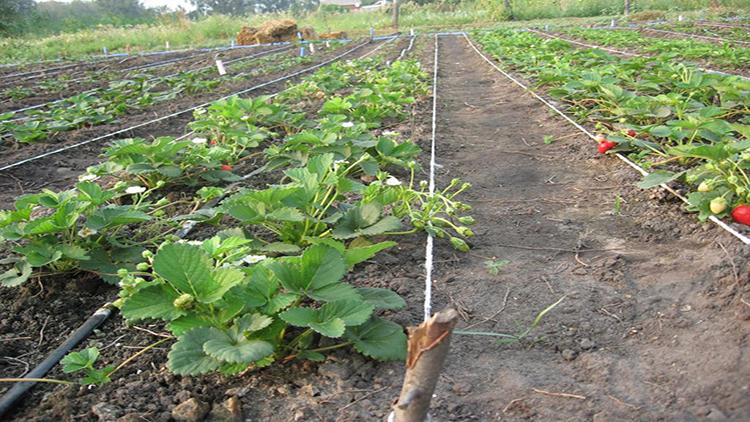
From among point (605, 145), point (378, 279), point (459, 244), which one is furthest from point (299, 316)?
point (605, 145)

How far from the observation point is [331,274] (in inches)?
80.7

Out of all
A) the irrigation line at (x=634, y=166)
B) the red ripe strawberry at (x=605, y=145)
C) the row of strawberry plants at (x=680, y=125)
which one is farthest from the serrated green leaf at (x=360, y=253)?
the red ripe strawberry at (x=605, y=145)

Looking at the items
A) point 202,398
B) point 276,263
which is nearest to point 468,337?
point 276,263

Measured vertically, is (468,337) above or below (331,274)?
below

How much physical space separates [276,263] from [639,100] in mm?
3764

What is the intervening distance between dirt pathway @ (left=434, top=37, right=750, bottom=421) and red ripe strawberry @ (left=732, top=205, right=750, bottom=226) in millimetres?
108

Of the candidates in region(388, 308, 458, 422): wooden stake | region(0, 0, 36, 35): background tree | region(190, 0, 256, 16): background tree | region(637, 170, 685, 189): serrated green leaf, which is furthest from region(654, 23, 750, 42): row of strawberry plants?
region(190, 0, 256, 16): background tree

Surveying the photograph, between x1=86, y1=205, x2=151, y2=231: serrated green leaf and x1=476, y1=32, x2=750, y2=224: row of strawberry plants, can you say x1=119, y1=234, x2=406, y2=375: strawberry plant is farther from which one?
x1=476, y1=32, x2=750, y2=224: row of strawberry plants

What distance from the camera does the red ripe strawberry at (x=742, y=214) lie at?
2850 mm

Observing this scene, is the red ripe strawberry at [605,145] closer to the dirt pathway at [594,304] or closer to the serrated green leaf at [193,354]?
the dirt pathway at [594,304]

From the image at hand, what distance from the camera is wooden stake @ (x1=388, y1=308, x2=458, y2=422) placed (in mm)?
1200

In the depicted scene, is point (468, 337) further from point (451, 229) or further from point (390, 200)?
point (451, 229)

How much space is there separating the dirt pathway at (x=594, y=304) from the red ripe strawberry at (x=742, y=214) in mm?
108

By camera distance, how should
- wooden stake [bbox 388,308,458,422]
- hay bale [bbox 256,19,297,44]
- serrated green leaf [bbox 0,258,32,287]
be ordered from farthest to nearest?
hay bale [bbox 256,19,297,44] < serrated green leaf [bbox 0,258,32,287] < wooden stake [bbox 388,308,458,422]
